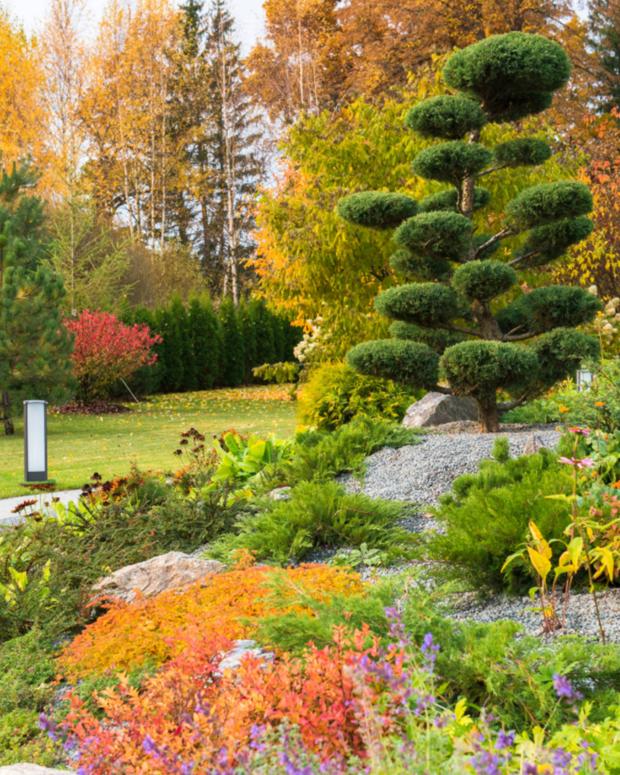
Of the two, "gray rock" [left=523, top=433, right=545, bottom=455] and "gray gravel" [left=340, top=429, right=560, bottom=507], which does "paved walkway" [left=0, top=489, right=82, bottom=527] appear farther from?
"gray rock" [left=523, top=433, right=545, bottom=455]

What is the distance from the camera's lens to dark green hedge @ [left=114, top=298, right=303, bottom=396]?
1725cm

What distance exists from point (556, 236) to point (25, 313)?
25.1 ft

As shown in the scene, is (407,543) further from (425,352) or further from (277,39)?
(277,39)

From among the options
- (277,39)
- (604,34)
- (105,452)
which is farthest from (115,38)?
(105,452)

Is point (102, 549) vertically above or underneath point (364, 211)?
underneath

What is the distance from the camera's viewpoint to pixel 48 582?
283 cm

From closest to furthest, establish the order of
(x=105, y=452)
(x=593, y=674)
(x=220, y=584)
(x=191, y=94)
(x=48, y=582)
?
(x=593, y=674), (x=220, y=584), (x=48, y=582), (x=105, y=452), (x=191, y=94)

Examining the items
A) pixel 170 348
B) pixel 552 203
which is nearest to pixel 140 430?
pixel 170 348

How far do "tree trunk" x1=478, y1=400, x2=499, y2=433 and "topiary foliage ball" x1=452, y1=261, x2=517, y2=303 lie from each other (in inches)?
36.8

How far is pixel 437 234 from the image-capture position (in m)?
5.82

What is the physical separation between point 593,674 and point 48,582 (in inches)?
82.9

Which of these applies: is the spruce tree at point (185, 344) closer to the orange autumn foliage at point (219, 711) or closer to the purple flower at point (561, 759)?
the orange autumn foliage at point (219, 711)

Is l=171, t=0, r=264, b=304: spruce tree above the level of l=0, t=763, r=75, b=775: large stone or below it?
above

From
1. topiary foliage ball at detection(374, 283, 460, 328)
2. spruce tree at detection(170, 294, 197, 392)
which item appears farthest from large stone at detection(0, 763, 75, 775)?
spruce tree at detection(170, 294, 197, 392)
